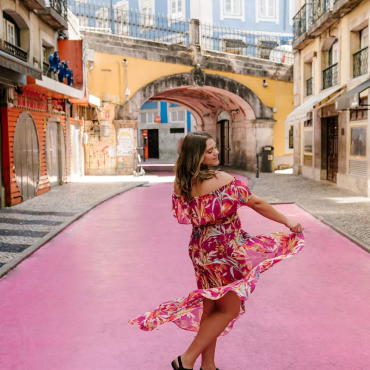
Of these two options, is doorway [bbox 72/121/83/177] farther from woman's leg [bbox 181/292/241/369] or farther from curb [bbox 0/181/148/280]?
woman's leg [bbox 181/292/241/369]

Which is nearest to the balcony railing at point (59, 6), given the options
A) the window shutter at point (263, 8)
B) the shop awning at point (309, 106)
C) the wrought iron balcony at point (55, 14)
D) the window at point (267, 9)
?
the wrought iron balcony at point (55, 14)

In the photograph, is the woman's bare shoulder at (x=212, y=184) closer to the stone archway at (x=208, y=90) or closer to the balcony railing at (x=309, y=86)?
the balcony railing at (x=309, y=86)

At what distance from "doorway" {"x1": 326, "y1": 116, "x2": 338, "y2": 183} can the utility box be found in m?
5.81

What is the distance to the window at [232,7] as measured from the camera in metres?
37.0

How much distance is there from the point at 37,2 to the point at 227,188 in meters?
13.2

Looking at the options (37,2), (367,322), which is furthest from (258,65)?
(367,322)

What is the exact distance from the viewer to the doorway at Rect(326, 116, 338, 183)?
1889cm

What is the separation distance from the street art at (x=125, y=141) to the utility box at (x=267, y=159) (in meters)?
6.51

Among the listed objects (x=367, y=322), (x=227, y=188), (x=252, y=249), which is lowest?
(x=367, y=322)

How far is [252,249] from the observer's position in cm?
351

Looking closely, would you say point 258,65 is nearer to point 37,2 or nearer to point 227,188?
point 37,2

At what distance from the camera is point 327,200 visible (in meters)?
13.7

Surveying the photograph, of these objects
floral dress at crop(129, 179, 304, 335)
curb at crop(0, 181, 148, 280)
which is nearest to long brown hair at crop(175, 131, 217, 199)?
floral dress at crop(129, 179, 304, 335)

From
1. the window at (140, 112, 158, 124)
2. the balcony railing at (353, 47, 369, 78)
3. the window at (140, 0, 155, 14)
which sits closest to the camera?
the balcony railing at (353, 47, 369, 78)
